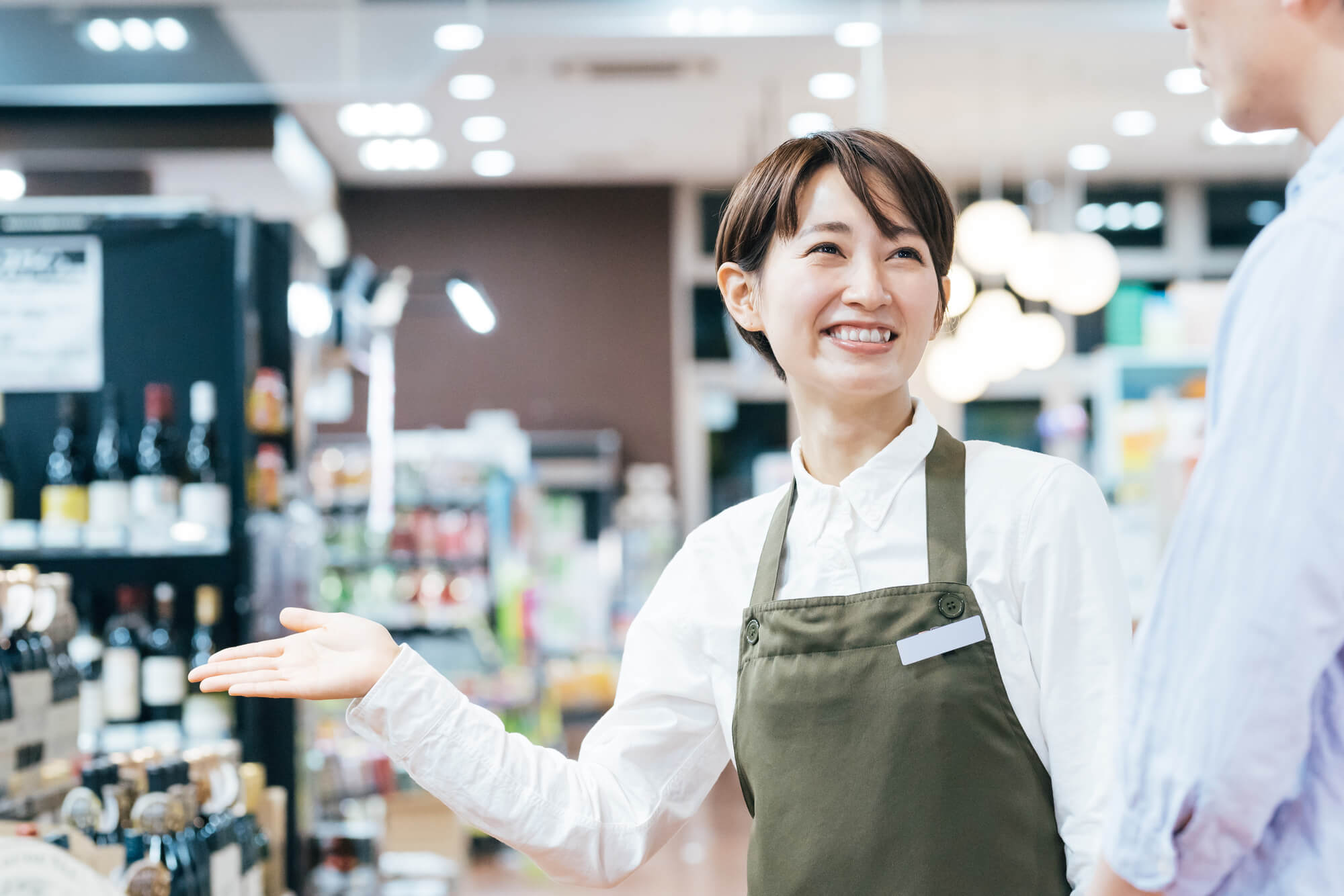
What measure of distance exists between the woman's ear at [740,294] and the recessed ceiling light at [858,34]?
4.93 metres

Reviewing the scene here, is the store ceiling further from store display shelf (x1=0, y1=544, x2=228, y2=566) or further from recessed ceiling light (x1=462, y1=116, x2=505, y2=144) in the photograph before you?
store display shelf (x1=0, y1=544, x2=228, y2=566)

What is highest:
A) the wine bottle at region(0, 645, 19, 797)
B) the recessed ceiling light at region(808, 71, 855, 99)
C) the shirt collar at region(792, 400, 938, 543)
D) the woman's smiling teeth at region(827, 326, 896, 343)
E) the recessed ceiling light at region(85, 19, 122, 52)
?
the recessed ceiling light at region(808, 71, 855, 99)

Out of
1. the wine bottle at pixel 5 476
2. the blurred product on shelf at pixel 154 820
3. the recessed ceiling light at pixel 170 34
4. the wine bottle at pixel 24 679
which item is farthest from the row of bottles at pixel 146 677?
the recessed ceiling light at pixel 170 34

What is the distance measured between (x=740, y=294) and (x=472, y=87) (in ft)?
21.6

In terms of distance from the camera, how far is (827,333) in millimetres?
1227

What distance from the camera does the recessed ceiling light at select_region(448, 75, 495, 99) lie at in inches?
288

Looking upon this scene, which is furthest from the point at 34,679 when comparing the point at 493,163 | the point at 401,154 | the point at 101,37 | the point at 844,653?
the point at 493,163

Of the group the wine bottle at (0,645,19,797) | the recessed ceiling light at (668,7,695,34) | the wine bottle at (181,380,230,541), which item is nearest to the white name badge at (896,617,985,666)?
the wine bottle at (0,645,19,797)

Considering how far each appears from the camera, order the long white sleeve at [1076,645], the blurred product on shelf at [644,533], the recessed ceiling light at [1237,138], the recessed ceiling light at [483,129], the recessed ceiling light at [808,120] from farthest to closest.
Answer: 1. the blurred product on shelf at [644,533]
2. the recessed ceiling light at [1237,138]
3. the recessed ceiling light at [483,129]
4. the recessed ceiling light at [808,120]
5. the long white sleeve at [1076,645]

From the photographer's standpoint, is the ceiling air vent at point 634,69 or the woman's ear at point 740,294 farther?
the ceiling air vent at point 634,69

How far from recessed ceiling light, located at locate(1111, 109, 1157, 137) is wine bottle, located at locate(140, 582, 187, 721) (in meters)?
7.24

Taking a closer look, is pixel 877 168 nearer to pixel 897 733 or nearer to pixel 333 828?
pixel 897 733

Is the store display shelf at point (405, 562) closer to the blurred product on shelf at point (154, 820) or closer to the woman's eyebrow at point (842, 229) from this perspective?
the blurred product on shelf at point (154, 820)

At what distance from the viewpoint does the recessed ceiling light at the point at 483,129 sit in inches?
322
